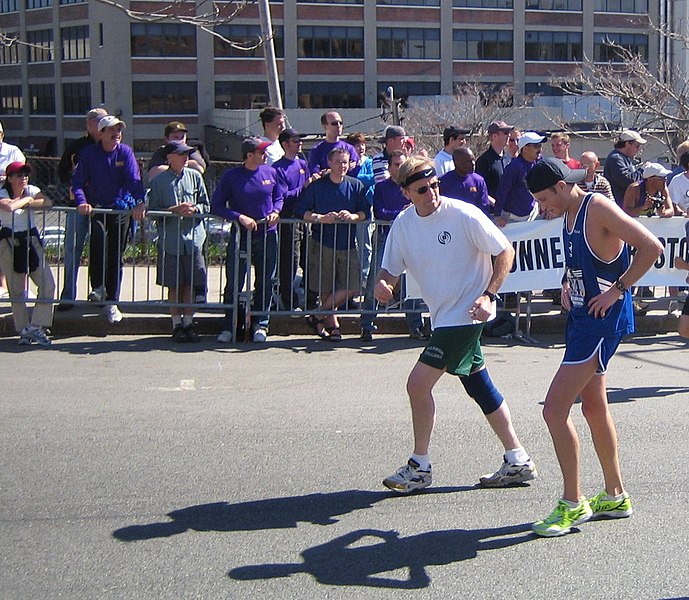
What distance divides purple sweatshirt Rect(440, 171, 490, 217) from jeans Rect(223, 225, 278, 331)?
179 centimetres

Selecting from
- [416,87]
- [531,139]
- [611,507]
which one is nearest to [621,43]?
[416,87]

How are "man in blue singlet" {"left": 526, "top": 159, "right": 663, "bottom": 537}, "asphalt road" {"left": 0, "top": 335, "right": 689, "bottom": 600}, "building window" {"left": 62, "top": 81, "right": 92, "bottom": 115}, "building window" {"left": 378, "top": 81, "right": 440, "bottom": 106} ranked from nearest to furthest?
"asphalt road" {"left": 0, "top": 335, "right": 689, "bottom": 600}
"man in blue singlet" {"left": 526, "top": 159, "right": 663, "bottom": 537}
"building window" {"left": 62, "top": 81, "right": 92, "bottom": 115}
"building window" {"left": 378, "top": 81, "right": 440, "bottom": 106}

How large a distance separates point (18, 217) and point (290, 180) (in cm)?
273

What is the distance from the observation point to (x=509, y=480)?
19.8ft

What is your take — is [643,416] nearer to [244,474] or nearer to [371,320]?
[244,474]

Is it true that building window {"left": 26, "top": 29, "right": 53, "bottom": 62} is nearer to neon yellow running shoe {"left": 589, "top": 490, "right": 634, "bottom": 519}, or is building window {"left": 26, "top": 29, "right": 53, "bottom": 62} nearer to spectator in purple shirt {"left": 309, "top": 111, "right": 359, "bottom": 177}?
spectator in purple shirt {"left": 309, "top": 111, "right": 359, "bottom": 177}

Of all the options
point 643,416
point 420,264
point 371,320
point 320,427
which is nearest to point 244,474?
point 320,427

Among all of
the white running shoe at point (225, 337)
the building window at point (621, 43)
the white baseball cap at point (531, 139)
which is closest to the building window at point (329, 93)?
the building window at point (621, 43)

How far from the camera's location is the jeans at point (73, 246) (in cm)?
1080

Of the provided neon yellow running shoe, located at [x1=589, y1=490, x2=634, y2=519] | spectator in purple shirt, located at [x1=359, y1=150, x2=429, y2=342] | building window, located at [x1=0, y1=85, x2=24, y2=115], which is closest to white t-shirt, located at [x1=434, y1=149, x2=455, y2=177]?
spectator in purple shirt, located at [x1=359, y1=150, x2=429, y2=342]

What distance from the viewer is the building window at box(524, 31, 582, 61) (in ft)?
276

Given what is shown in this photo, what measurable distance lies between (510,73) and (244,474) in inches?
3157

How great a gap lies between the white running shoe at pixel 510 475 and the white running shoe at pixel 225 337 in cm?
508

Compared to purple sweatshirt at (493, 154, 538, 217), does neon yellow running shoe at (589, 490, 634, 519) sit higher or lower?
lower
